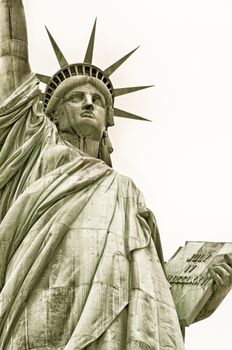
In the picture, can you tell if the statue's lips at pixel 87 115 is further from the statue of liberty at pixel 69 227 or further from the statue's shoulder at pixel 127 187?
the statue's shoulder at pixel 127 187

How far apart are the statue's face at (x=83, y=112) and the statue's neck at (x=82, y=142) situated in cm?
5

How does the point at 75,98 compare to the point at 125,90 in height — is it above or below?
below

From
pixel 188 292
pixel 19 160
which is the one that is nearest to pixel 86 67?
pixel 19 160

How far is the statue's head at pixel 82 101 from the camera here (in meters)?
28.2


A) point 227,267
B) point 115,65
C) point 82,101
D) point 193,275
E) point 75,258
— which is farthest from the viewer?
point 115,65

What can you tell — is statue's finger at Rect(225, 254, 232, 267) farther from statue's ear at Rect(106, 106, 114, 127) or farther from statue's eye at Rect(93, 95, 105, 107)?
statue's eye at Rect(93, 95, 105, 107)

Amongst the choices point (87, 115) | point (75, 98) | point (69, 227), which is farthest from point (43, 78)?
point (69, 227)

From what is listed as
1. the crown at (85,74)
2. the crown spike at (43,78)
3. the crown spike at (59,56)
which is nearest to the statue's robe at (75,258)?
the crown at (85,74)

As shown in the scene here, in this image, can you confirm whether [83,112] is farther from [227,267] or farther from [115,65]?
[227,267]

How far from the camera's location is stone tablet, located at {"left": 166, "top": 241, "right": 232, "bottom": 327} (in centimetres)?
2656

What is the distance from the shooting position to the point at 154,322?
A: 25.0 metres

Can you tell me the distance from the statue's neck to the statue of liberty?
0.02 m

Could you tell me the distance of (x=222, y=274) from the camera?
26797mm

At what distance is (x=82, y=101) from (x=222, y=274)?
3.80 metres
